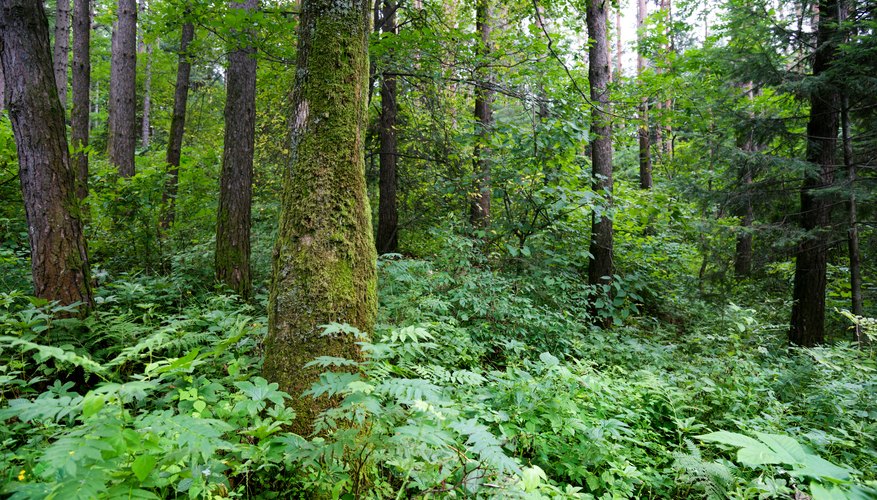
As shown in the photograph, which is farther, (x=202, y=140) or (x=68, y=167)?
(x=202, y=140)

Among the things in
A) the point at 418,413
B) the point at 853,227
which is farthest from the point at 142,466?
the point at 853,227

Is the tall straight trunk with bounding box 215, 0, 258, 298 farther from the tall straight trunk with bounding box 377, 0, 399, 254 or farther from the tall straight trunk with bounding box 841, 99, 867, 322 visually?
the tall straight trunk with bounding box 841, 99, 867, 322

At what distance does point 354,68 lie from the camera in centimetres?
318

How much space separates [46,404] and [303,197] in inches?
69.4

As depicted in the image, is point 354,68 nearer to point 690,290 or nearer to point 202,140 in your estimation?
point 690,290

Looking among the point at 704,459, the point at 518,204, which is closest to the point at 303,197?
the point at 704,459

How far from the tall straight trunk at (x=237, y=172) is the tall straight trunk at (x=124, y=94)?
5.31 meters

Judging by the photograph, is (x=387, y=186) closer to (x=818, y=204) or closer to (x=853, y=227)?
(x=818, y=204)

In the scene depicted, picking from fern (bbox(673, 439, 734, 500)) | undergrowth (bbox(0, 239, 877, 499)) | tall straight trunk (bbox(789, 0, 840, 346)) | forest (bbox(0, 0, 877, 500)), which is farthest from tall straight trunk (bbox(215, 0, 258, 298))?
tall straight trunk (bbox(789, 0, 840, 346))

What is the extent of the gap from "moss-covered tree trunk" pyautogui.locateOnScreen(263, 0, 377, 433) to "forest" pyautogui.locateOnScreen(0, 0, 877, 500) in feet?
0.07

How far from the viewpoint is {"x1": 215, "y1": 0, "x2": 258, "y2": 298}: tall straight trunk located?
19.7ft

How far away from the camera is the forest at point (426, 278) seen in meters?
2.07

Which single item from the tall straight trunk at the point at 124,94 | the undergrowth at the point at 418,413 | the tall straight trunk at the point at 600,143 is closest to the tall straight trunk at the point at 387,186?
the undergrowth at the point at 418,413

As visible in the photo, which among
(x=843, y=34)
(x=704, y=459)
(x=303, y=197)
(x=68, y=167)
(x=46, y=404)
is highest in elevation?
(x=843, y=34)
